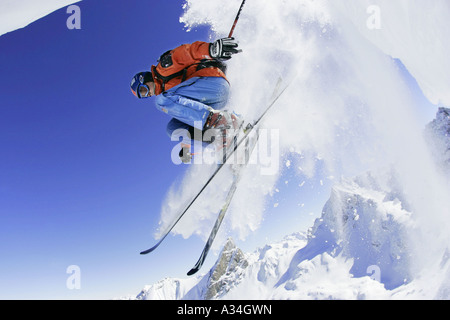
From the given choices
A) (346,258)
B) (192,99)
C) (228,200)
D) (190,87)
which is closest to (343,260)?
(346,258)

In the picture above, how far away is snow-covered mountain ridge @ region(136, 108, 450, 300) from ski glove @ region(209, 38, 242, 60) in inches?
3485

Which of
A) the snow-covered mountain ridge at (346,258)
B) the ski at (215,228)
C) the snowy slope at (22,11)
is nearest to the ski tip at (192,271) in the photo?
the ski at (215,228)

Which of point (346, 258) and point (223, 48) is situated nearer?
point (223, 48)

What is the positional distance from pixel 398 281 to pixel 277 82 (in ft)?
386

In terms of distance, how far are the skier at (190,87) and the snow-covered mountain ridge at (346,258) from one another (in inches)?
3464

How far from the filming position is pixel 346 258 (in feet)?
385

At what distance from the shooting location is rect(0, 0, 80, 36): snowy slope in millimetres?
5633

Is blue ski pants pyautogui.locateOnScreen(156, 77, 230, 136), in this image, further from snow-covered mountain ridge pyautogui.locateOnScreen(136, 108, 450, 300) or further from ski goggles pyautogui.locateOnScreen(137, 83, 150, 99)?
snow-covered mountain ridge pyautogui.locateOnScreen(136, 108, 450, 300)

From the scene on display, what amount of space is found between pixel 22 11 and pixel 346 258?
136467mm

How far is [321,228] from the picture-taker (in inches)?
5359

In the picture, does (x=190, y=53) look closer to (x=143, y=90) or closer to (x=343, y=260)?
(x=143, y=90)

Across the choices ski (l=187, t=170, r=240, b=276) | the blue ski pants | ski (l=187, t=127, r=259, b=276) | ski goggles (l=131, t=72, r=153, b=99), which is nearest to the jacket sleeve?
the blue ski pants
